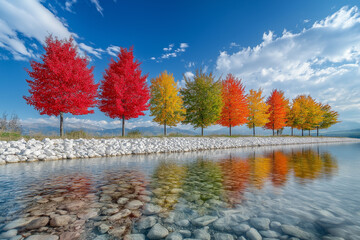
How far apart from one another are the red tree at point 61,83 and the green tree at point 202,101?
11.6 m

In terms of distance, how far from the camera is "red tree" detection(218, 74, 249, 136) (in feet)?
71.5

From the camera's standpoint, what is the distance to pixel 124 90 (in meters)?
14.5

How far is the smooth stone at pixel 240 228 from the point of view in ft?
5.88

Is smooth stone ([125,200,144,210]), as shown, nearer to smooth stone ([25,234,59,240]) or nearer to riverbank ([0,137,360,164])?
smooth stone ([25,234,59,240])

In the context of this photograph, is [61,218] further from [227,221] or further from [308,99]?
[308,99]

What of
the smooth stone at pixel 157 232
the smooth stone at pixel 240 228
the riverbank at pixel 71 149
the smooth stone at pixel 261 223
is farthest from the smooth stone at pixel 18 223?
the riverbank at pixel 71 149

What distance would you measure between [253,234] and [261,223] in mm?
307

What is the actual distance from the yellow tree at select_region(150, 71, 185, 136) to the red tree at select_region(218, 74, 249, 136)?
641 cm

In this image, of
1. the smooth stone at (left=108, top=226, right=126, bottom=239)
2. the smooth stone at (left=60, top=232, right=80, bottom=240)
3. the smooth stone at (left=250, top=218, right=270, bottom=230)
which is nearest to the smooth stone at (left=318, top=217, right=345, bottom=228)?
the smooth stone at (left=250, top=218, right=270, bottom=230)

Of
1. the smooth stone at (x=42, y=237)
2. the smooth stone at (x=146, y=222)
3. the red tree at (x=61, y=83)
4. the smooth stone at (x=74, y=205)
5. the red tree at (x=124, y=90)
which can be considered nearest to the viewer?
the smooth stone at (x=42, y=237)

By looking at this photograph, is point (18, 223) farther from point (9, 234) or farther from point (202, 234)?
point (202, 234)

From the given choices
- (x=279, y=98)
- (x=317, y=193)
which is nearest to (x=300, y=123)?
(x=279, y=98)

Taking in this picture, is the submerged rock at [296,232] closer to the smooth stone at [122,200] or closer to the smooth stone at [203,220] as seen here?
the smooth stone at [203,220]

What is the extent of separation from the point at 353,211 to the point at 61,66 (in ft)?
48.9
